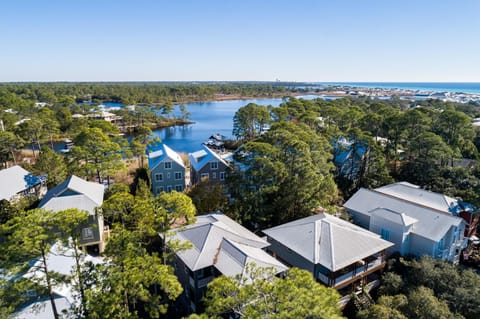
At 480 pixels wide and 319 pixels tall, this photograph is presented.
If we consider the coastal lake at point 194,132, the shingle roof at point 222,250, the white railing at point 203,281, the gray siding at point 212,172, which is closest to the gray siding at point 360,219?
the shingle roof at point 222,250

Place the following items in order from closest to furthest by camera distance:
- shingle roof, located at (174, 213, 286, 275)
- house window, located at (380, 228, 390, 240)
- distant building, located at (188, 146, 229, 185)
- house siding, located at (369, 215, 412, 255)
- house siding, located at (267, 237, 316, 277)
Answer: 1. shingle roof, located at (174, 213, 286, 275)
2. house siding, located at (267, 237, 316, 277)
3. house siding, located at (369, 215, 412, 255)
4. house window, located at (380, 228, 390, 240)
5. distant building, located at (188, 146, 229, 185)

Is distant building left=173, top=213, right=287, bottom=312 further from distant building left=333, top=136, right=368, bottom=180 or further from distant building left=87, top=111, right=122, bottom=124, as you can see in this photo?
distant building left=87, top=111, right=122, bottom=124

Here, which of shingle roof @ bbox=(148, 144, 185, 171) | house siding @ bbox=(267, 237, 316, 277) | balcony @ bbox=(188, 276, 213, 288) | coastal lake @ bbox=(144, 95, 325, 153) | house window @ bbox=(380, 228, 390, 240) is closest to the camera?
balcony @ bbox=(188, 276, 213, 288)

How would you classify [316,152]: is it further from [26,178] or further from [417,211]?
[26,178]

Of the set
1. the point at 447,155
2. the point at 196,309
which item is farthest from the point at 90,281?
the point at 447,155

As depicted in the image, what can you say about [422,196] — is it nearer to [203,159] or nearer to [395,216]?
[395,216]

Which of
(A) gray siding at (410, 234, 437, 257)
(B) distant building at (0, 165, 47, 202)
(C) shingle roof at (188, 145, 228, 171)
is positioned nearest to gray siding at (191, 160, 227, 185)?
(C) shingle roof at (188, 145, 228, 171)
